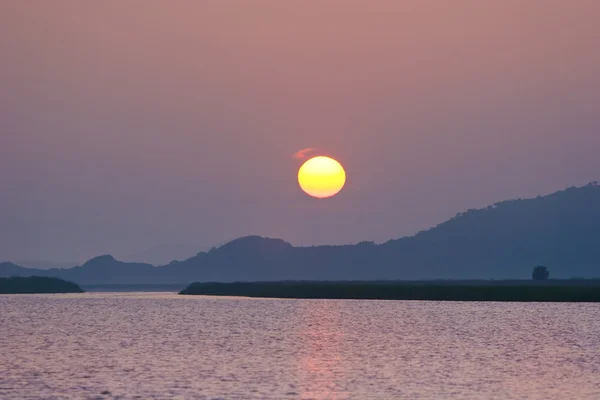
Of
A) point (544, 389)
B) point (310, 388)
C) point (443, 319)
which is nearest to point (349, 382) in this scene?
point (310, 388)

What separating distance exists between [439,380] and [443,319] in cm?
7591

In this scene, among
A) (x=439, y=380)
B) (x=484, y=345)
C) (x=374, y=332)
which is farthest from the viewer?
(x=374, y=332)

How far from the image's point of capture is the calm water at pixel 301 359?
55.3 meters

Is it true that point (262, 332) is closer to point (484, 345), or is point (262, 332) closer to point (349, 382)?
point (484, 345)

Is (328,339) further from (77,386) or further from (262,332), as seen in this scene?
(77,386)

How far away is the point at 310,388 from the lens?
185 ft

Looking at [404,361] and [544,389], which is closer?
[544,389]

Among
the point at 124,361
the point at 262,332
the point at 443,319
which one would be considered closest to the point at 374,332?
the point at 262,332

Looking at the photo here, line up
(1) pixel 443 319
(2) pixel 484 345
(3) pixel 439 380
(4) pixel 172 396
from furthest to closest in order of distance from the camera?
(1) pixel 443 319 → (2) pixel 484 345 → (3) pixel 439 380 → (4) pixel 172 396

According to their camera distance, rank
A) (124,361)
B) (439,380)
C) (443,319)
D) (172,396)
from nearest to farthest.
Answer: (172,396) → (439,380) → (124,361) → (443,319)

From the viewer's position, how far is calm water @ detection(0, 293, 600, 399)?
5534 cm

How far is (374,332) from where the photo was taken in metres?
107

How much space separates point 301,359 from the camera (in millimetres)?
74062

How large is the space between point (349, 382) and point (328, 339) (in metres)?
36.7
